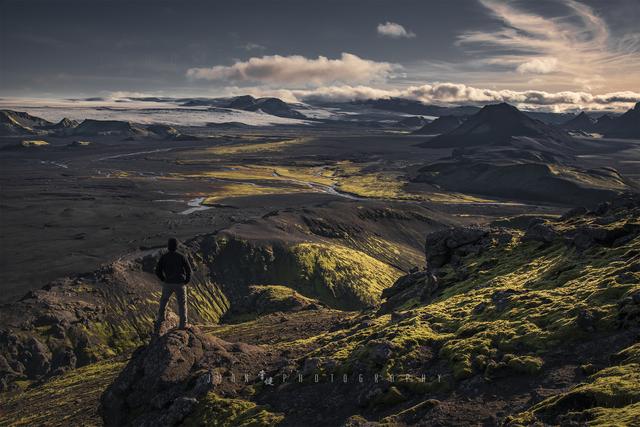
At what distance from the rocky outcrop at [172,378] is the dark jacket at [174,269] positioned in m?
3.76

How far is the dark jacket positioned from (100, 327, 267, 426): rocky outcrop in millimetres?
3756

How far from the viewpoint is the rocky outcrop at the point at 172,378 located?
2884 centimetres

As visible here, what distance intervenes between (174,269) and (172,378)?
20.6ft

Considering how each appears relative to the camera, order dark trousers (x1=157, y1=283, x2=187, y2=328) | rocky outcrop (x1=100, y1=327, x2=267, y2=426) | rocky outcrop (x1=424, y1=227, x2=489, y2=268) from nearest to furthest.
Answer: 1. rocky outcrop (x1=100, y1=327, x2=267, y2=426)
2. dark trousers (x1=157, y1=283, x2=187, y2=328)
3. rocky outcrop (x1=424, y1=227, x2=489, y2=268)

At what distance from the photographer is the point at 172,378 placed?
30.1m

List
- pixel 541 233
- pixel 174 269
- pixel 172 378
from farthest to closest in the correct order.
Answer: pixel 541 233, pixel 174 269, pixel 172 378

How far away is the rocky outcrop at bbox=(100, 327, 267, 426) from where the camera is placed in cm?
2884

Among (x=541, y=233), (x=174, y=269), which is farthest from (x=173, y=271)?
(x=541, y=233)

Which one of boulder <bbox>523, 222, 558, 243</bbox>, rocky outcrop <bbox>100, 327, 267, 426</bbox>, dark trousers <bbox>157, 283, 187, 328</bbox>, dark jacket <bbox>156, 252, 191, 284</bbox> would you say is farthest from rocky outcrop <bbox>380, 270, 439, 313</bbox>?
dark jacket <bbox>156, 252, 191, 284</bbox>

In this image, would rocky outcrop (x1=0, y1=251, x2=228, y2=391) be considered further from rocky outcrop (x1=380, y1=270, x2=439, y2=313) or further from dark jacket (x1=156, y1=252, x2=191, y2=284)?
dark jacket (x1=156, y1=252, x2=191, y2=284)

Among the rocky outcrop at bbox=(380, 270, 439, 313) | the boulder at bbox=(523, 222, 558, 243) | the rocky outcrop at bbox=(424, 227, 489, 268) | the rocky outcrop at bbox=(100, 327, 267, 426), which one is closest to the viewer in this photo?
the rocky outcrop at bbox=(100, 327, 267, 426)

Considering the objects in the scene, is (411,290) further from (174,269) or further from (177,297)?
(174,269)

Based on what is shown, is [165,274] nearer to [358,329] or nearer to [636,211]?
[358,329]

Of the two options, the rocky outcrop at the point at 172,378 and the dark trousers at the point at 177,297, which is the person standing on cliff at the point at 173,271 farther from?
the rocky outcrop at the point at 172,378
